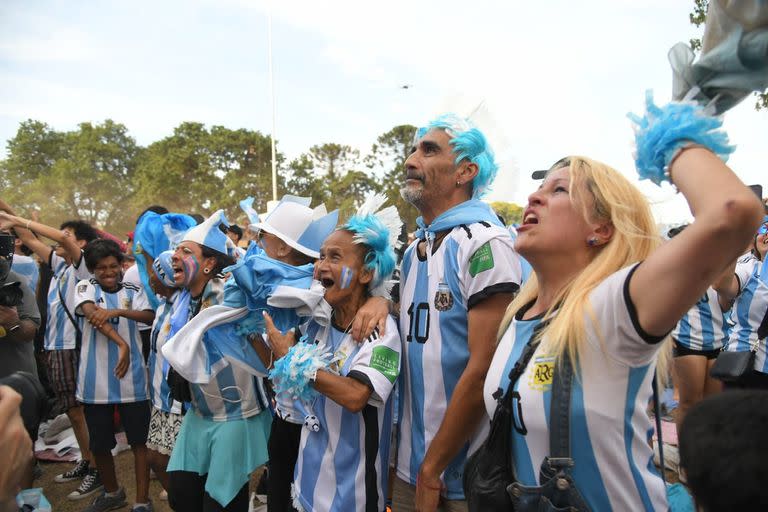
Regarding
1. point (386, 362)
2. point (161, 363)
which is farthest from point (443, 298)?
point (161, 363)

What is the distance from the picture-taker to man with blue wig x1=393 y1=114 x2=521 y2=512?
6.79 ft

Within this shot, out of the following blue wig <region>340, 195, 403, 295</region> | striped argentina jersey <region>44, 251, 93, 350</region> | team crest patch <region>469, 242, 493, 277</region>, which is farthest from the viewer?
striped argentina jersey <region>44, 251, 93, 350</region>

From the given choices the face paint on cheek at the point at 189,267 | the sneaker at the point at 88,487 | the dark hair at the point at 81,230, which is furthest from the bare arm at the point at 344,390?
the dark hair at the point at 81,230

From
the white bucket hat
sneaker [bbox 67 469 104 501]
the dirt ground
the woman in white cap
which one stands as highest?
the white bucket hat

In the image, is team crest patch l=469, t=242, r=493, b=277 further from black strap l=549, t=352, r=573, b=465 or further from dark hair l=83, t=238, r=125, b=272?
dark hair l=83, t=238, r=125, b=272

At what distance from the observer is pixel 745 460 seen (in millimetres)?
862

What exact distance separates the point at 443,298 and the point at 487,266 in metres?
0.25

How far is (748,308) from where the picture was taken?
387 cm

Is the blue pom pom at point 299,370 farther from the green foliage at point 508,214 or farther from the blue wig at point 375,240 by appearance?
the green foliage at point 508,214

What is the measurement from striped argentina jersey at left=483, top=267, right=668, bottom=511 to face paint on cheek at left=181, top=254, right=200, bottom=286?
2558mm

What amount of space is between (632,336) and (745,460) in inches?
16.1

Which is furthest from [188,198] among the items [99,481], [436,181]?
[436,181]

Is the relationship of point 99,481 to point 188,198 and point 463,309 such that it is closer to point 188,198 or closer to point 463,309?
point 463,309

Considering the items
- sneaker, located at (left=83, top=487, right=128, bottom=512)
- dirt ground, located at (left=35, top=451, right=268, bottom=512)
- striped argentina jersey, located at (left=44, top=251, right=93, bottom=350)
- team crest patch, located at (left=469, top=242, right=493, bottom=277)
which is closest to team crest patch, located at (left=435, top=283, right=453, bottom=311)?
team crest patch, located at (left=469, top=242, right=493, bottom=277)
